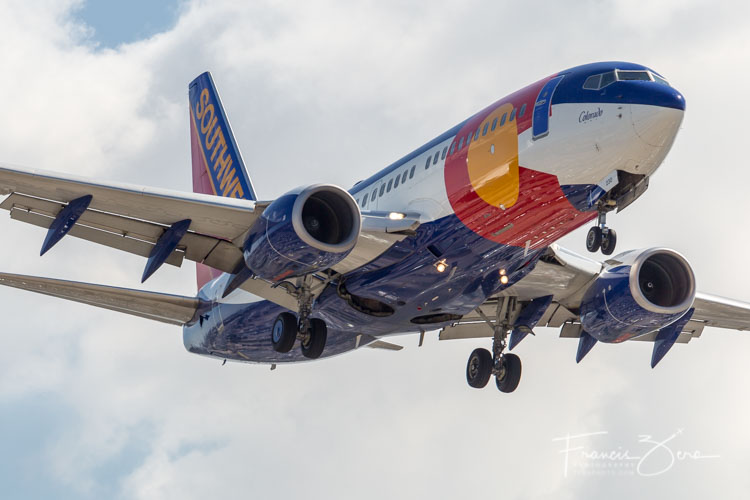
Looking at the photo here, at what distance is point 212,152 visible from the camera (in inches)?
1404

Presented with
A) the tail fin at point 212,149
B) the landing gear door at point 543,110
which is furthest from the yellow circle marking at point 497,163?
the tail fin at point 212,149

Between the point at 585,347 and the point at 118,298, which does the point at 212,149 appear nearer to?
the point at 118,298

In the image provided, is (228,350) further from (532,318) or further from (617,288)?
(617,288)

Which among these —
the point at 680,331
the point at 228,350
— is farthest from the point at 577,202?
the point at 228,350

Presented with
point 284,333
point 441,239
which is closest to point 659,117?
point 441,239

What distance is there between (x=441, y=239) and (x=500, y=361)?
582 centimetres

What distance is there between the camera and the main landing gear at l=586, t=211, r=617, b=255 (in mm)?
21250

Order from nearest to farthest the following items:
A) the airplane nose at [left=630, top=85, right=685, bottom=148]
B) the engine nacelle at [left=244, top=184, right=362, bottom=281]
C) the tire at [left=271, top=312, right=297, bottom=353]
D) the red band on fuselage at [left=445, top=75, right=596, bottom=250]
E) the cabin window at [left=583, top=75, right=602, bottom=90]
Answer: the airplane nose at [left=630, top=85, right=685, bottom=148]
the cabin window at [left=583, top=75, right=602, bottom=90]
the red band on fuselage at [left=445, top=75, right=596, bottom=250]
the engine nacelle at [left=244, top=184, right=362, bottom=281]
the tire at [left=271, top=312, right=297, bottom=353]

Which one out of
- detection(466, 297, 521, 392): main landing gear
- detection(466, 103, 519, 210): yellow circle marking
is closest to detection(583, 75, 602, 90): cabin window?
detection(466, 103, 519, 210): yellow circle marking

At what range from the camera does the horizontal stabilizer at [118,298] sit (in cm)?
2408

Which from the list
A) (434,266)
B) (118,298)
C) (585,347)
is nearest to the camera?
(434,266)

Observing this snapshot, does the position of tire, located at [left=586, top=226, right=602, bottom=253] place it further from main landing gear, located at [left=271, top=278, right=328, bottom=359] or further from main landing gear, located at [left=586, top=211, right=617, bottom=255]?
main landing gear, located at [left=271, top=278, right=328, bottom=359]

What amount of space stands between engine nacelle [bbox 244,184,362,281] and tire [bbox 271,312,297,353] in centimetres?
280

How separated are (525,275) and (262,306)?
6624 mm
